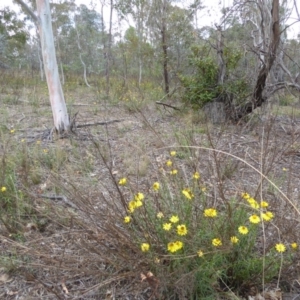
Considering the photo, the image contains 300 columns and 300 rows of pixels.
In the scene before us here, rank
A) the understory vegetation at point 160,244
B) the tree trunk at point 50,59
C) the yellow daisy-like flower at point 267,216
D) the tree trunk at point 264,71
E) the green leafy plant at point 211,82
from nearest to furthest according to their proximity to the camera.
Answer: the yellow daisy-like flower at point 267,216 < the understory vegetation at point 160,244 < the tree trunk at point 50,59 < the tree trunk at point 264,71 < the green leafy plant at point 211,82

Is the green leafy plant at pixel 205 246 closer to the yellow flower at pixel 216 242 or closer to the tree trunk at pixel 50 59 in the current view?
the yellow flower at pixel 216 242

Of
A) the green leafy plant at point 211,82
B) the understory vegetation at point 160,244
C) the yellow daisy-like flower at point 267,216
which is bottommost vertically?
the understory vegetation at point 160,244

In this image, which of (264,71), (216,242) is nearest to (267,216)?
(216,242)

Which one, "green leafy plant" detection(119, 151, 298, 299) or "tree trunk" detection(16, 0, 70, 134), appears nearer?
"green leafy plant" detection(119, 151, 298, 299)

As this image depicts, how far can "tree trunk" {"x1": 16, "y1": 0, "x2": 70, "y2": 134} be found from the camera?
389 cm

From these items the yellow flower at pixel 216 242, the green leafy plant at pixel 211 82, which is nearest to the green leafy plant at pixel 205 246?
the yellow flower at pixel 216 242

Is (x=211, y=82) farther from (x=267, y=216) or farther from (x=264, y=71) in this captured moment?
(x=267, y=216)

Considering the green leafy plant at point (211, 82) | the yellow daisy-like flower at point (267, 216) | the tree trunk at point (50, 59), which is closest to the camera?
the yellow daisy-like flower at point (267, 216)

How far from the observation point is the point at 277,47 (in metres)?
4.50

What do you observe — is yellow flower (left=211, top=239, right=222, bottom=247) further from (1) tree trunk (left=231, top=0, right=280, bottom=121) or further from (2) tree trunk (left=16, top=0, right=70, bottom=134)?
(1) tree trunk (left=231, top=0, right=280, bottom=121)

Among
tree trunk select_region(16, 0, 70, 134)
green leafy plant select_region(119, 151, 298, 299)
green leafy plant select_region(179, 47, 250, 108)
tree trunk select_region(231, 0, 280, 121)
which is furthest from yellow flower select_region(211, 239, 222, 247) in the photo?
green leafy plant select_region(179, 47, 250, 108)

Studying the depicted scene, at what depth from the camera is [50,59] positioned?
159 inches

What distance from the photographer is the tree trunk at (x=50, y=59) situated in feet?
12.8

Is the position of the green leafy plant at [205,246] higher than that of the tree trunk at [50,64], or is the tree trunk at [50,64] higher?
the tree trunk at [50,64]
